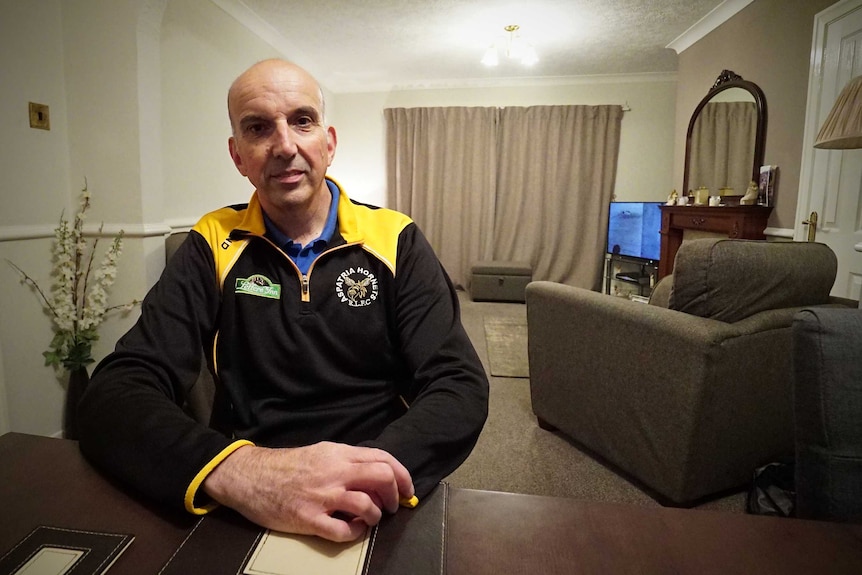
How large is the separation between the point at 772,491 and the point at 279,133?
1820mm

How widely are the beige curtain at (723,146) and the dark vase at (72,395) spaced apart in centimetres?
413

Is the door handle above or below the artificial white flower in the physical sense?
above

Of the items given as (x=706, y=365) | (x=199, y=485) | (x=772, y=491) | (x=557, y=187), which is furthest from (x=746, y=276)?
(x=557, y=187)

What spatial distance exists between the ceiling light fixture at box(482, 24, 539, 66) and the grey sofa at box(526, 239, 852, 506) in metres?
2.62

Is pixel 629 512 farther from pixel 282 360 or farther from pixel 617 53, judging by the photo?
pixel 617 53

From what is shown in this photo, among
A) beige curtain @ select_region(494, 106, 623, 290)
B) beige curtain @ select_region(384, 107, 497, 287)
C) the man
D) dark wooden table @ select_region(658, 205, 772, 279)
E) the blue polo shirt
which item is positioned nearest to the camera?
the man

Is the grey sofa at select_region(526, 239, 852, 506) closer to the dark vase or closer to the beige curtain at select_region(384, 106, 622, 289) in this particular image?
the dark vase

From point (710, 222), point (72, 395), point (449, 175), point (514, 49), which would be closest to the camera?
point (72, 395)

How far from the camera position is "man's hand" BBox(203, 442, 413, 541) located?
504mm

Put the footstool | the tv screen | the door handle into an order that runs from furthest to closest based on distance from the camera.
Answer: the footstool → the tv screen → the door handle

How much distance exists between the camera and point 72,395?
2.06m

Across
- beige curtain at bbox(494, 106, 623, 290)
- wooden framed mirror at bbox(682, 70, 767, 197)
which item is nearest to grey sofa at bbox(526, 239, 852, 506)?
wooden framed mirror at bbox(682, 70, 767, 197)

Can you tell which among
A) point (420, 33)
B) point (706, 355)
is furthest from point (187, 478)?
point (420, 33)

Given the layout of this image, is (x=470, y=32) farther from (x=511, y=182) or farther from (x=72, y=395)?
(x=72, y=395)
